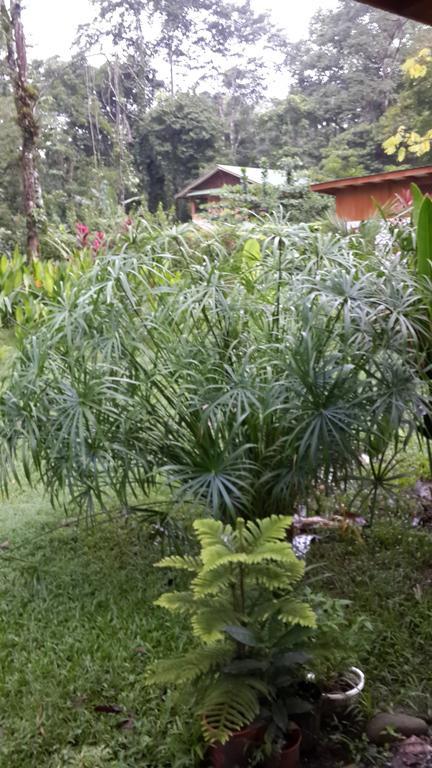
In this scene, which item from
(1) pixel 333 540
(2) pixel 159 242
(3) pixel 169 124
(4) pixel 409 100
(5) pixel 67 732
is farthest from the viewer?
(3) pixel 169 124

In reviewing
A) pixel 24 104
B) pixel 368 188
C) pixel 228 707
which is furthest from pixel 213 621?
pixel 24 104

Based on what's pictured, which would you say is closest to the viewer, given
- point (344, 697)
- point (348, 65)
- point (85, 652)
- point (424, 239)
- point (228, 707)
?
point (228, 707)

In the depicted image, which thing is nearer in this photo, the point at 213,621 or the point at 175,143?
the point at 213,621

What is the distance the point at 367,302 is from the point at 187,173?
9849 mm

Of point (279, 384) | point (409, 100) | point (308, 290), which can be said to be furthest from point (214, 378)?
point (409, 100)

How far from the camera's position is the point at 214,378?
2.30 meters

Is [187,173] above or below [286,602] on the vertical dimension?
above

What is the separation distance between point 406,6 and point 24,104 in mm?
6166

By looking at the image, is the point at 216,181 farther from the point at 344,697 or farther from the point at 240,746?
the point at 240,746

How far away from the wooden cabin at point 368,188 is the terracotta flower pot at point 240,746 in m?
5.51

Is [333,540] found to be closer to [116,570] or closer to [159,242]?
[116,570]

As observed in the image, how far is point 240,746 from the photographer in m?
1.42

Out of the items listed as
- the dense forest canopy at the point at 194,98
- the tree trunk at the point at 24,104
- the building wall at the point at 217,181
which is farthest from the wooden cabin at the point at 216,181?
the tree trunk at the point at 24,104

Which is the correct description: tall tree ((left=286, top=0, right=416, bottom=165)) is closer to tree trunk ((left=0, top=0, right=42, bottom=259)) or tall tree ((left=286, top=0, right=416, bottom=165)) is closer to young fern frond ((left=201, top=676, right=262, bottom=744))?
tree trunk ((left=0, top=0, right=42, bottom=259))
